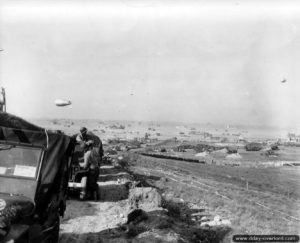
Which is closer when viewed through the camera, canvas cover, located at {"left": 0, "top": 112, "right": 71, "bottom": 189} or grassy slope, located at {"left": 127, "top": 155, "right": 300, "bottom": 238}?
canvas cover, located at {"left": 0, "top": 112, "right": 71, "bottom": 189}

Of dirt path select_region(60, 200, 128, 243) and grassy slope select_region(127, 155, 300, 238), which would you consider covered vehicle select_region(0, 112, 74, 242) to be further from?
grassy slope select_region(127, 155, 300, 238)

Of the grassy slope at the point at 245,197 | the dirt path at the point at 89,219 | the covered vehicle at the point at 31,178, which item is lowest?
the grassy slope at the point at 245,197

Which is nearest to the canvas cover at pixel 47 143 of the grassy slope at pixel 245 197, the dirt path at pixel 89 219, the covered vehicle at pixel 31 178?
the covered vehicle at pixel 31 178

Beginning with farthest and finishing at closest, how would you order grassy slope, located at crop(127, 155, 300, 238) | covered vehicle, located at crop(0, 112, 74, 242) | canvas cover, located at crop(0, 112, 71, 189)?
grassy slope, located at crop(127, 155, 300, 238)
canvas cover, located at crop(0, 112, 71, 189)
covered vehicle, located at crop(0, 112, 74, 242)

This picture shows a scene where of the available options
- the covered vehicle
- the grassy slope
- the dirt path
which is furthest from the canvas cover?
the grassy slope

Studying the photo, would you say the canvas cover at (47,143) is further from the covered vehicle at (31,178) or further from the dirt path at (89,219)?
the dirt path at (89,219)

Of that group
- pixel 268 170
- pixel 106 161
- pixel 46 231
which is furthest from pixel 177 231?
pixel 268 170

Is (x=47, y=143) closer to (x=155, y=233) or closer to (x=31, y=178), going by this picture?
(x=31, y=178)

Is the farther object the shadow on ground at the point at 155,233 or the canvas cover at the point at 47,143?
the shadow on ground at the point at 155,233

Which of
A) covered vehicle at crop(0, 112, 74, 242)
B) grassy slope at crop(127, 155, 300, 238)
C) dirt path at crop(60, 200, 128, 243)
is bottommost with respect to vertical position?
grassy slope at crop(127, 155, 300, 238)
